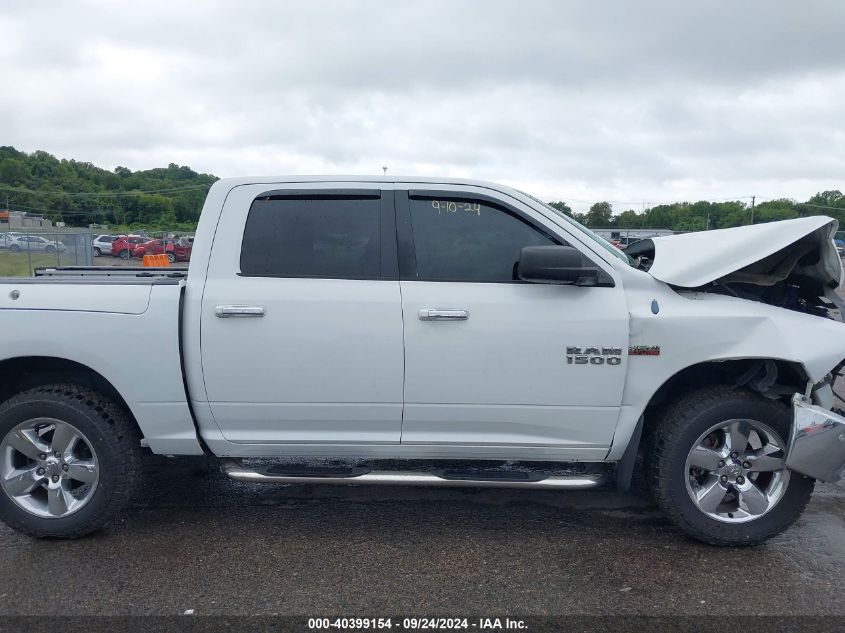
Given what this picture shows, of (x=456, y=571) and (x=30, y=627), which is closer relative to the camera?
(x=30, y=627)

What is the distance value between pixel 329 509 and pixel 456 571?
3.54 ft

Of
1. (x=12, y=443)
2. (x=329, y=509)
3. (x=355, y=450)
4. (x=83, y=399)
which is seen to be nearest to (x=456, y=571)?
(x=355, y=450)

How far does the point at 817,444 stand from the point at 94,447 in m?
3.73

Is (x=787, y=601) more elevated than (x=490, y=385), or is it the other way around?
(x=490, y=385)

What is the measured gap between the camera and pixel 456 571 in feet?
11.2

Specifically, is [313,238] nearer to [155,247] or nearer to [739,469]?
[739,469]

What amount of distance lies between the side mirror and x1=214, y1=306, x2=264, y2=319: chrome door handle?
1358 mm

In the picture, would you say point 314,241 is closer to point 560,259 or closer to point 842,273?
point 560,259

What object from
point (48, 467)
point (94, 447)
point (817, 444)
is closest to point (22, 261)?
point (48, 467)

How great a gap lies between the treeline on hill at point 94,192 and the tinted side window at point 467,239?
6923 cm

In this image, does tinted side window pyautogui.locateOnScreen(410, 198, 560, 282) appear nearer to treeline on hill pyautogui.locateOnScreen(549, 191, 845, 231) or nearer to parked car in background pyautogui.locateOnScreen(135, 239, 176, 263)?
treeline on hill pyautogui.locateOnScreen(549, 191, 845, 231)

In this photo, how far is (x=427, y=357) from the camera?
3.48 metres

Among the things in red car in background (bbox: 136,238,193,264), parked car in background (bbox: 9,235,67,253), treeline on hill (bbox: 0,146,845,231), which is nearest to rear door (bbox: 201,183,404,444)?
parked car in background (bbox: 9,235,67,253)

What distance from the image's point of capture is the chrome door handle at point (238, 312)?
346 cm
